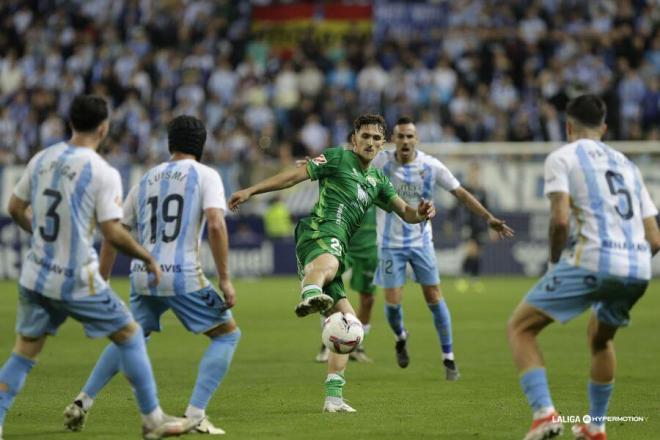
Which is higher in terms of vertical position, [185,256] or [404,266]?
[404,266]

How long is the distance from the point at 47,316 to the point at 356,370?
5.60 m

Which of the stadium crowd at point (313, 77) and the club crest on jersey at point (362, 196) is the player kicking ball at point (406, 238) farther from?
the stadium crowd at point (313, 77)

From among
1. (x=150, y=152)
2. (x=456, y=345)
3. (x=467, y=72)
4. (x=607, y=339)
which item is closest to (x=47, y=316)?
(x=607, y=339)

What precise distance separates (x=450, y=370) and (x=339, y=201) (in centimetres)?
263

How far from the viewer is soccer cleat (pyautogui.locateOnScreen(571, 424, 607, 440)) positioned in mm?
7887

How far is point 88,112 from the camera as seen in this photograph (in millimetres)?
7551

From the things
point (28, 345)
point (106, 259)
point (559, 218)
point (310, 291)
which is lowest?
point (28, 345)

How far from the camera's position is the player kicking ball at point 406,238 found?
12742 millimetres

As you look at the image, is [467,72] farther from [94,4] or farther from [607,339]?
[607,339]

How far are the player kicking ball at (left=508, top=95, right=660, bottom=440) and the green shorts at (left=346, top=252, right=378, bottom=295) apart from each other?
21.7ft

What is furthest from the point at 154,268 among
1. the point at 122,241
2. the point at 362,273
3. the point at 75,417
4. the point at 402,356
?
the point at 362,273

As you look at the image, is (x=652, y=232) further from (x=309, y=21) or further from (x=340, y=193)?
(x=309, y=21)

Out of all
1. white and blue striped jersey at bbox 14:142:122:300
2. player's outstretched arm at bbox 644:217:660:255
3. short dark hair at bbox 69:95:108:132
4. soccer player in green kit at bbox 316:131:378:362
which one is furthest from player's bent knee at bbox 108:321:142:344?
soccer player in green kit at bbox 316:131:378:362

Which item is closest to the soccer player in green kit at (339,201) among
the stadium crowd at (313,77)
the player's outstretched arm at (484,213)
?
the player's outstretched arm at (484,213)
